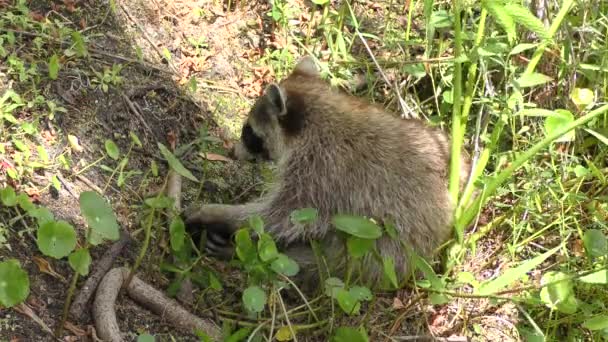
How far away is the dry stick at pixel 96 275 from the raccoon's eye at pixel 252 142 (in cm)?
102

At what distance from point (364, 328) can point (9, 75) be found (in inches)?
84.2

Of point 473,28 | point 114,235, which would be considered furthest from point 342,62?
point 114,235

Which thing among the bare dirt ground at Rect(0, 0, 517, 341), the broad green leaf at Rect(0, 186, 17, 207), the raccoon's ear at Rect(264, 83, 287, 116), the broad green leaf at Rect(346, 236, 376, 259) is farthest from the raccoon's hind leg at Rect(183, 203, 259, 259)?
the broad green leaf at Rect(0, 186, 17, 207)

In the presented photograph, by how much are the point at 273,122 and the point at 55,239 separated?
1653 mm

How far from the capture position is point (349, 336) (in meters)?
3.22

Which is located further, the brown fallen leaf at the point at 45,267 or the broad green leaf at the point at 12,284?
the brown fallen leaf at the point at 45,267

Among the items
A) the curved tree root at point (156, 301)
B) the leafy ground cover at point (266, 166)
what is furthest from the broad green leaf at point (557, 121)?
the curved tree root at point (156, 301)

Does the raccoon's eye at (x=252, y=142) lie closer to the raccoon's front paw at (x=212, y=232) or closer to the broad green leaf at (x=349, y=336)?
the raccoon's front paw at (x=212, y=232)

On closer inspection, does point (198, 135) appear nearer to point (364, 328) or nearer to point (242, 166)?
point (242, 166)

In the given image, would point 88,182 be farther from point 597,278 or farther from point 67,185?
point 597,278

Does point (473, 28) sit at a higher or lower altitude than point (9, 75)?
higher

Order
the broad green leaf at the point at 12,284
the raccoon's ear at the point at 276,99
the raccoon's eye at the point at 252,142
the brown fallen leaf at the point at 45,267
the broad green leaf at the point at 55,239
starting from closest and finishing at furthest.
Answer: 1. the broad green leaf at the point at 12,284
2. the broad green leaf at the point at 55,239
3. the brown fallen leaf at the point at 45,267
4. the raccoon's ear at the point at 276,99
5. the raccoon's eye at the point at 252,142

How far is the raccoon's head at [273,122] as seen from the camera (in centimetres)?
415

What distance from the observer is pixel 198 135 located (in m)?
4.50
